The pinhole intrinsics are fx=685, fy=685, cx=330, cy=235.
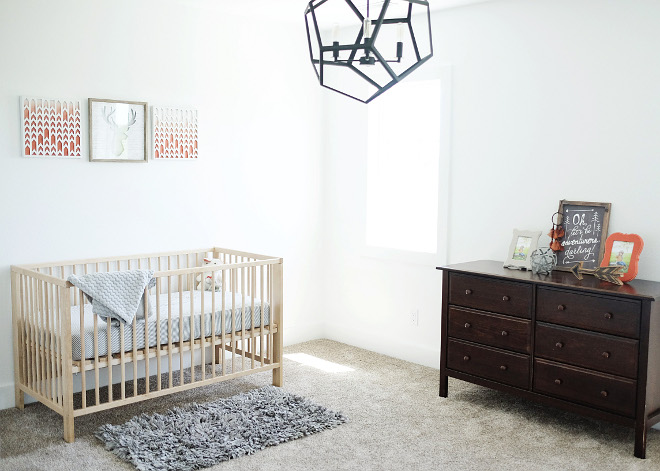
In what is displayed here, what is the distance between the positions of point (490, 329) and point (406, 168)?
1.43 m

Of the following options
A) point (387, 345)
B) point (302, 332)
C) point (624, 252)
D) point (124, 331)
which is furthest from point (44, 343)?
point (624, 252)

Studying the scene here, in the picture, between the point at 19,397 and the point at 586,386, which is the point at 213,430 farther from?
the point at 586,386

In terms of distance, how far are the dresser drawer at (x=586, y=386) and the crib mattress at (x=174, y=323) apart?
1.53 m

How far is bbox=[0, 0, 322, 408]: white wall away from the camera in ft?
11.5

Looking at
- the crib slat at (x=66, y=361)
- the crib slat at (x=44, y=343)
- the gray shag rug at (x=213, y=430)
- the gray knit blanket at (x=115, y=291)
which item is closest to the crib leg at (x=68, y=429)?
the crib slat at (x=66, y=361)

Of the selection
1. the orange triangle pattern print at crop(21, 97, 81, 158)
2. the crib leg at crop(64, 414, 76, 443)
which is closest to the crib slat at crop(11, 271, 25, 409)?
the crib leg at crop(64, 414, 76, 443)

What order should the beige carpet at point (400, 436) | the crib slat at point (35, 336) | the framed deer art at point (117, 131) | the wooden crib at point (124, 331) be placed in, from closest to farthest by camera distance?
the beige carpet at point (400, 436), the wooden crib at point (124, 331), the crib slat at point (35, 336), the framed deer art at point (117, 131)

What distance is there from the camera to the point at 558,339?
3230 millimetres

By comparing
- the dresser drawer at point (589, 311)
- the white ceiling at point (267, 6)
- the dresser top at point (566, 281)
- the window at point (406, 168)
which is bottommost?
the dresser drawer at point (589, 311)

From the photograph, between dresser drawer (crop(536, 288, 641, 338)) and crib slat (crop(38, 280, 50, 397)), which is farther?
crib slat (crop(38, 280, 50, 397))

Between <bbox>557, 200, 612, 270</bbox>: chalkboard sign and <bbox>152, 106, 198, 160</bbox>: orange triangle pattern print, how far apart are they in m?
2.18

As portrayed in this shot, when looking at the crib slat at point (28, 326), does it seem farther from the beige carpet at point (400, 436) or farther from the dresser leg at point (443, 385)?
the dresser leg at point (443, 385)

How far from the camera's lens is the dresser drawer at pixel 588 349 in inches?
118

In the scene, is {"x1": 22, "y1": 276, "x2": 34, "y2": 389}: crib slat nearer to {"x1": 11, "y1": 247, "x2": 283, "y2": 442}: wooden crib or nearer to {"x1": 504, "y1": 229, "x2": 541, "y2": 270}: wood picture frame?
{"x1": 11, "y1": 247, "x2": 283, "y2": 442}: wooden crib
